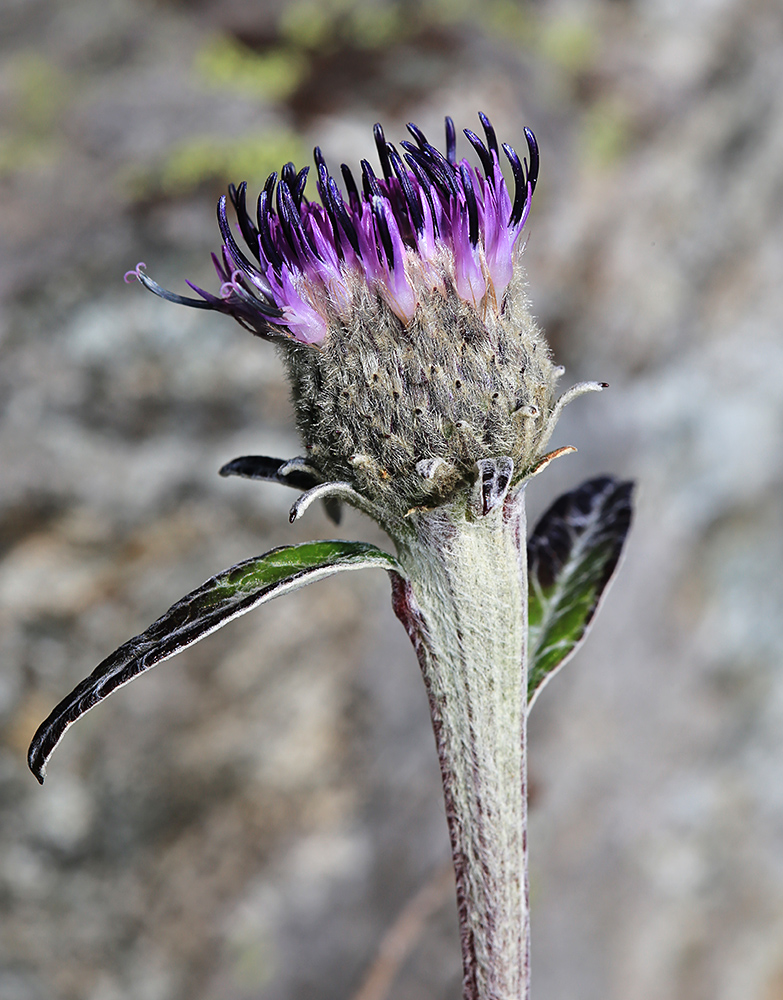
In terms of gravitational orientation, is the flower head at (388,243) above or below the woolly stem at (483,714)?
above

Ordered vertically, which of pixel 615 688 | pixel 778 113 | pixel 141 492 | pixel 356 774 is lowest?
pixel 356 774

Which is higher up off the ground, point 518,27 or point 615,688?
point 518,27

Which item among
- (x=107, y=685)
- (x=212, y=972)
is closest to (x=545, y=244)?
(x=107, y=685)

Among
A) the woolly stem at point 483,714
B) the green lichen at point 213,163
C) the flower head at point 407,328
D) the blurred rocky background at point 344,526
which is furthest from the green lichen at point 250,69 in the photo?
the woolly stem at point 483,714

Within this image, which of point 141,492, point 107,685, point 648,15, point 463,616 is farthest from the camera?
point 648,15

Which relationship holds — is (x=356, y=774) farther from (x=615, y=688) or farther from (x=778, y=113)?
(x=778, y=113)

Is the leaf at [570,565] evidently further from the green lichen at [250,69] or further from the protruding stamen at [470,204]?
the green lichen at [250,69]

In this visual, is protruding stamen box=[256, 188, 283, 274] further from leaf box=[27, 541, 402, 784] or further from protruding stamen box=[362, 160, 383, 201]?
leaf box=[27, 541, 402, 784]
